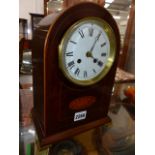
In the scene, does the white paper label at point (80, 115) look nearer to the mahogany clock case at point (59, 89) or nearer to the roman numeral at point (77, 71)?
the mahogany clock case at point (59, 89)

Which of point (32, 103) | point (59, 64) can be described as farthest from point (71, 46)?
point (32, 103)

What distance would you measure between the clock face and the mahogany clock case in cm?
2

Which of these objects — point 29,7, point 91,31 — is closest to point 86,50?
point 91,31

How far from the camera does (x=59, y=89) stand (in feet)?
1.90

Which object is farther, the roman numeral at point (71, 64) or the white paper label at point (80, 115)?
the white paper label at point (80, 115)

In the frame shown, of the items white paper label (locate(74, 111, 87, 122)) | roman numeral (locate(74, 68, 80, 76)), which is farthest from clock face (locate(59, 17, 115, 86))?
white paper label (locate(74, 111, 87, 122))

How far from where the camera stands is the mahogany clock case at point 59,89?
1.70 ft

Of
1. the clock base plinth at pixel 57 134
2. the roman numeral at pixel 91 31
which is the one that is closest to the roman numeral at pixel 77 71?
the roman numeral at pixel 91 31

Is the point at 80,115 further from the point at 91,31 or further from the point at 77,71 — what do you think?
the point at 91,31

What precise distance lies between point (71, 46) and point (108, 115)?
38 cm

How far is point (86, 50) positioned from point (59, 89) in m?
0.14

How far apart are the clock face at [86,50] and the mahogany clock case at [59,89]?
0.06 feet

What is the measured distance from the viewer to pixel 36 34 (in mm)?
605
